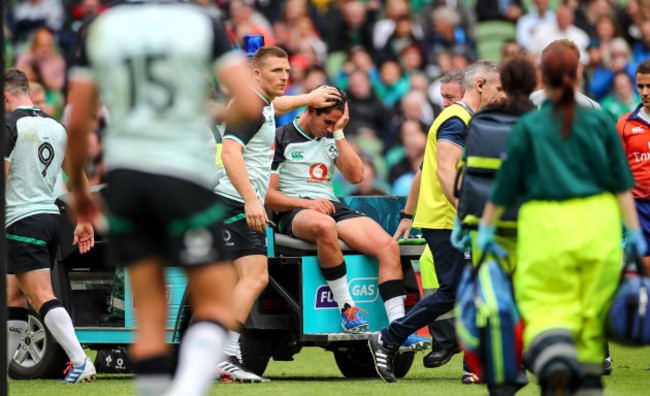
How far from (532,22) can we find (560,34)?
85cm

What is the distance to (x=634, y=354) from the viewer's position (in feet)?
35.7

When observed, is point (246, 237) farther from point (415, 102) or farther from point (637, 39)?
point (637, 39)

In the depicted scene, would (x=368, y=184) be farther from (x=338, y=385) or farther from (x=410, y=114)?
(x=338, y=385)

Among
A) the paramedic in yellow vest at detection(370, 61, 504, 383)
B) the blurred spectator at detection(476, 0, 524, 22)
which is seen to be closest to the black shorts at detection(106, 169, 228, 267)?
the paramedic in yellow vest at detection(370, 61, 504, 383)

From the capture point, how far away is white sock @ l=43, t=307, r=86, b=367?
28.3 ft

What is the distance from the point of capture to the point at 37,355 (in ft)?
31.1

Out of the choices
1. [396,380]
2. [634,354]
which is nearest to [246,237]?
[396,380]

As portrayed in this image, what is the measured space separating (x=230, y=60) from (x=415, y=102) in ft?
38.6

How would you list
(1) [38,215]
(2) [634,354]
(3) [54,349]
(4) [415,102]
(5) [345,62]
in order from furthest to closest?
(5) [345,62] → (4) [415,102] → (2) [634,354] → (3) [54,349] → (1) [38,215]

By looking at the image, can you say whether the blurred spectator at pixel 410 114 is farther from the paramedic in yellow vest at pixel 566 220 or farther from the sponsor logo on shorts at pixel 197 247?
the sponsor logo on shorts at pixel 197 247

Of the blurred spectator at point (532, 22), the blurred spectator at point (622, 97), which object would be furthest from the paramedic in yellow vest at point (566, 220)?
the blurred spectator at point (532, 22)

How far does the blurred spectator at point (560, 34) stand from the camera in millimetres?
17688

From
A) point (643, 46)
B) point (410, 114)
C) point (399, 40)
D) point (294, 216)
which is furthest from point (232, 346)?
point (643, 46)

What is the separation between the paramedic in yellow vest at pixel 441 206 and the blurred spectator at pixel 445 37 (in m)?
10.0
